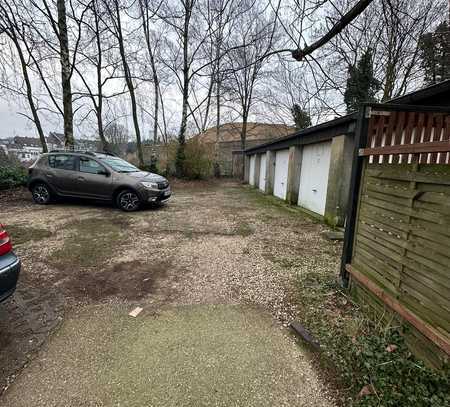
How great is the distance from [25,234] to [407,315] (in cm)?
596

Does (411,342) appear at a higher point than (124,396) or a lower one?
higher

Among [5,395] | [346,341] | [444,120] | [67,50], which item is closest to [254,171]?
[67,50]

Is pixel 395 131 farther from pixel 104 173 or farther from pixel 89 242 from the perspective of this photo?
pixel 104 173

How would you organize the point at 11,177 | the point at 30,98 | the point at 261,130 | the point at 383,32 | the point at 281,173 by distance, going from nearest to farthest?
the point at 383,32, the point at 11,177, the point at 281,173, the point at 30,98, the point at 261,130

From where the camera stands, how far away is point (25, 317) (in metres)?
2.26

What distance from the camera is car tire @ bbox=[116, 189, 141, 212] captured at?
6453mm

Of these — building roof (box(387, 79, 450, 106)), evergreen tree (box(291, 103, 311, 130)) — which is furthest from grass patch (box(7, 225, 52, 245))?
evergreen tree (box(291, 103, 311, 130))

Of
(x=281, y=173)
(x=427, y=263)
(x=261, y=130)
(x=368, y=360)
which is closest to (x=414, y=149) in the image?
(x=427, y=263)

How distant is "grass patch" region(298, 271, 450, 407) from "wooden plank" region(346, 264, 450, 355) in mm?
156

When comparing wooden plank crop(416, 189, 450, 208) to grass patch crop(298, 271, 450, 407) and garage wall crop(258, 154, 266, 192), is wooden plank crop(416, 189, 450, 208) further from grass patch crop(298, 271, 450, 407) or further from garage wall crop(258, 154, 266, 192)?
garage wall crop(258, 154, 266, 192)

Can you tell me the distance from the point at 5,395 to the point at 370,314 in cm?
295

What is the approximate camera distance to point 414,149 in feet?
5.72

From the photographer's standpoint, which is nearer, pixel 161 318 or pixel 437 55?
pixel 161 318

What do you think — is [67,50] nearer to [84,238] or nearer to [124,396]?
[84,238]
